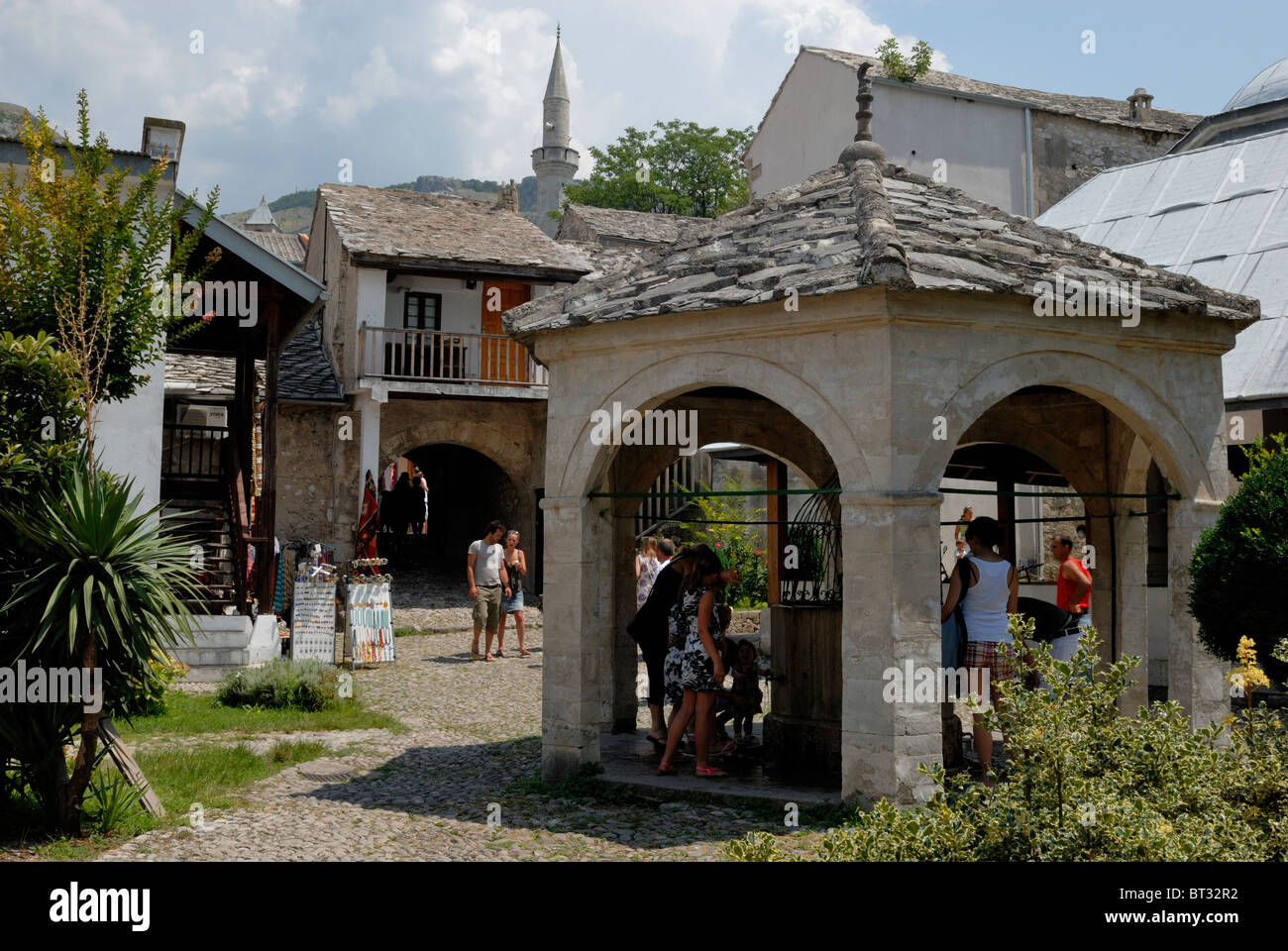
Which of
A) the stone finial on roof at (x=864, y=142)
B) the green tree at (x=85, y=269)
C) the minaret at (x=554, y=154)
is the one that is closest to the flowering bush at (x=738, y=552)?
the stone finial on roof at (x=864, y=142)

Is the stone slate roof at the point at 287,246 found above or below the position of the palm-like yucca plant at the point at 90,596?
above

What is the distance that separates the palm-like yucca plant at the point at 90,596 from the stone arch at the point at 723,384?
9.15ft

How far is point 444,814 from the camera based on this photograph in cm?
717

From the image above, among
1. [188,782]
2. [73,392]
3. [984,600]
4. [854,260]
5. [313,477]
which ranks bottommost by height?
[188,782]

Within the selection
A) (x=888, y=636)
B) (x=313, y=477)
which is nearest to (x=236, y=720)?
(x=888, y=636)

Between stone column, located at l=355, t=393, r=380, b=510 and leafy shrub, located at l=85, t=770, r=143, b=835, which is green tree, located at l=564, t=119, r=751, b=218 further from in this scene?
leafy shrub, located at l=85, t=770, r=143, b=835

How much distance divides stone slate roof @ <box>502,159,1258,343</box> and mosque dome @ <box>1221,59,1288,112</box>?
1298 cm

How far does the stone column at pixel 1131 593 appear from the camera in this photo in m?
9.28

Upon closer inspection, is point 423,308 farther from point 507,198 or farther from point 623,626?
point 623,626

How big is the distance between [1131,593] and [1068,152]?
16.1m

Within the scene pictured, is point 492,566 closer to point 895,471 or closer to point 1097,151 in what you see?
point 895,471

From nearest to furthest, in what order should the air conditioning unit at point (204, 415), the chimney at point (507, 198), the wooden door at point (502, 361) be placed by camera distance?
the air conditioning unit at point (204, 415)
the wooden door at point (502, 361)
the chimney at point (507, 198)

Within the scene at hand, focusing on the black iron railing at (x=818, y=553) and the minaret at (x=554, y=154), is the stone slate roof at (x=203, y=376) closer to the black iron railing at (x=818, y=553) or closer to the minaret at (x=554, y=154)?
the black iron railing at (x=818, y=553)
